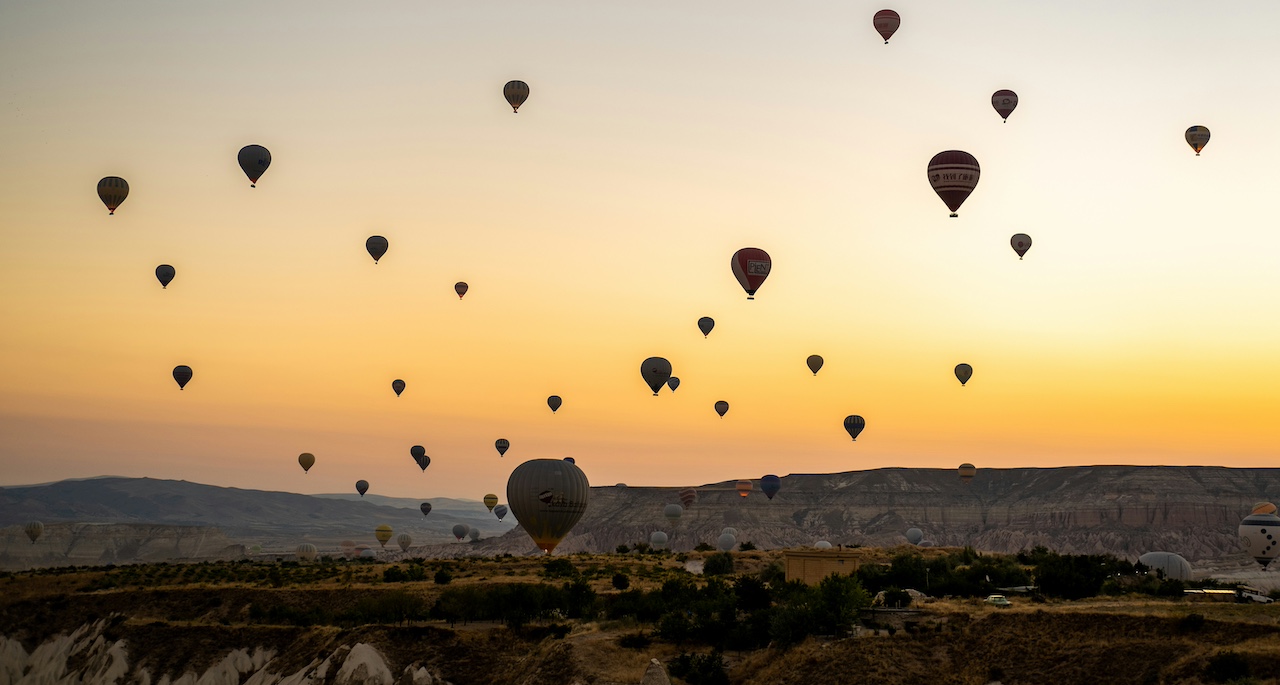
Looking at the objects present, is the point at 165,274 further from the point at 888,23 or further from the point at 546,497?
the point at 888,23

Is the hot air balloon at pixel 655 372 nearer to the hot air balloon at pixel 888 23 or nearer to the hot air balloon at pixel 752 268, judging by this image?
the hot air balloon at pixel 752 268

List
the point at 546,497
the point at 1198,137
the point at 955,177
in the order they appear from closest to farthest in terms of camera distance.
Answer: the point at 955,177 → the point at 546,497 → the point at 1198,137

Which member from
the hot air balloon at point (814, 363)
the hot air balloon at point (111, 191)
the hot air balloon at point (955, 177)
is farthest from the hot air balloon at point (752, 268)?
the hot air balloon at point (111, 191)

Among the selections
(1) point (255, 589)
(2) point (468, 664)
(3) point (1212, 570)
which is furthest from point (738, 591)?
(3) point (1212, 570)

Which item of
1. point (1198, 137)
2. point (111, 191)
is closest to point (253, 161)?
point (111, 191)

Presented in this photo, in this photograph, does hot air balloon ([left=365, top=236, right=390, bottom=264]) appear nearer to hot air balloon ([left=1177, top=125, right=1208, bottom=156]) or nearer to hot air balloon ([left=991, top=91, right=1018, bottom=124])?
hot air balloon ([left=991, top=91, right=1018, bottom=124])
